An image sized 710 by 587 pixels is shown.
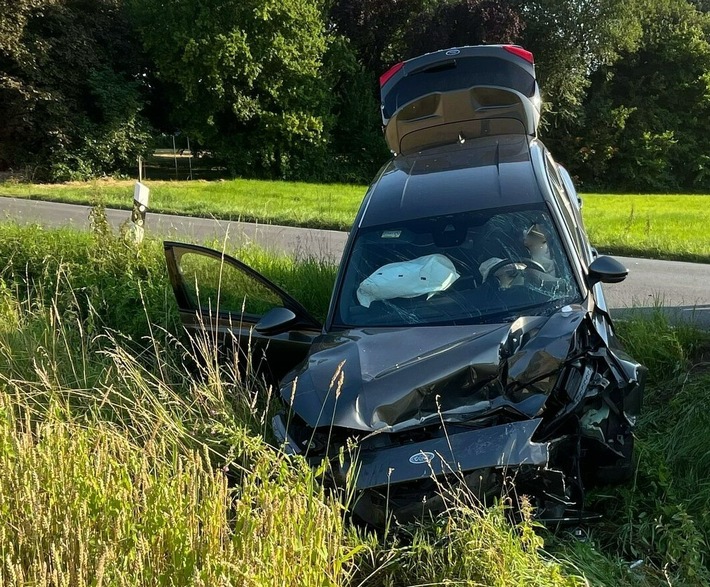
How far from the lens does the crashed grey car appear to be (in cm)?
276

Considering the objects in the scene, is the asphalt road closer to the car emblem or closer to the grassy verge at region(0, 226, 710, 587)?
the grassy verge at region(0, 226, 710, 587)

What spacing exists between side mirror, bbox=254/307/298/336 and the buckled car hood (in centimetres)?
69

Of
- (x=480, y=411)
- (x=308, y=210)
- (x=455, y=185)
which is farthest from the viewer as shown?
(x=308, y=210)

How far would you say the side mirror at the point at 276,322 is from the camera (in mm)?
4008

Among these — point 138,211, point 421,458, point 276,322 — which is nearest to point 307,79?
point 138,211

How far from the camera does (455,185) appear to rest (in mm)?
4355

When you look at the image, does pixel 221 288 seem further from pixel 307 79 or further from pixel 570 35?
pixel 570 35

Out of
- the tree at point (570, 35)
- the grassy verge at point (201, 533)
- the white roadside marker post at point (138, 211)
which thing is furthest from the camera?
the tree at point (570, 35)

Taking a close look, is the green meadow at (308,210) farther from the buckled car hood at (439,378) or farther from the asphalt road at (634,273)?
the buckled car hood at (439,378)

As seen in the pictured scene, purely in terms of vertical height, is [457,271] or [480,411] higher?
[457,271]

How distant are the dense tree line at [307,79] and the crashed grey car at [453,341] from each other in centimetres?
2245

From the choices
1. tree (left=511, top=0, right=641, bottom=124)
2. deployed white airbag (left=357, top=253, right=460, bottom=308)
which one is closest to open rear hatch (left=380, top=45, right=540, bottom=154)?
deployed white airbag (left=357, top=253, right=460, bottom=308)

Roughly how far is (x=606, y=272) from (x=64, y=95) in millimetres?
26672

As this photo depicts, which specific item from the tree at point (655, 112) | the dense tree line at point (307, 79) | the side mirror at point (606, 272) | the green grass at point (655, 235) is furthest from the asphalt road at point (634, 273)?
the tree at point (655, 112)
